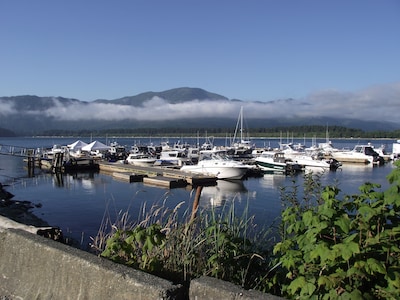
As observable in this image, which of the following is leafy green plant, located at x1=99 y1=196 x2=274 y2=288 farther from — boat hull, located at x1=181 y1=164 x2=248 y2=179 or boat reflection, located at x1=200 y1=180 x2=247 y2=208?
boat hull, located at x1=181 y1=164 x2=248 y2=179

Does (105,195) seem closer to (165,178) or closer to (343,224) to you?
(165,178)

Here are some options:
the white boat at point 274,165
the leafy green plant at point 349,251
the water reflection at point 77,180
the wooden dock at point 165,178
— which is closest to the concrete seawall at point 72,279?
the leafy green plant at point 349,251

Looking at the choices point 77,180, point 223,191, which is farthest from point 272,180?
point 77,180

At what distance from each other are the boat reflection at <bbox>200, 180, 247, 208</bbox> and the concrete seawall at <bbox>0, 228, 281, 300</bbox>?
959 inches

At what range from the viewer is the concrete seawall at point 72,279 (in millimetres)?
3283

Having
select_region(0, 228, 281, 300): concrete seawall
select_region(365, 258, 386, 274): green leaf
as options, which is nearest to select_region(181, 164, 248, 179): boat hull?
select_region(0, 228, 281, 300): concrete seawall

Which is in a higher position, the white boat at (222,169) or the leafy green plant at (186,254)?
the leafy green plant at (186,254)

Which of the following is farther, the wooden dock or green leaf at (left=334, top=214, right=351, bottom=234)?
the wooden dock

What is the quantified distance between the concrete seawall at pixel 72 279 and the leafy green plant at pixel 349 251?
493 mm

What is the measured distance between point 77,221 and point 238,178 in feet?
77.6

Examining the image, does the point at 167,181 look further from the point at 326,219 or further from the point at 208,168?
the point at 326,219

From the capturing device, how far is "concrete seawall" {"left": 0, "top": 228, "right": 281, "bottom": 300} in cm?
328

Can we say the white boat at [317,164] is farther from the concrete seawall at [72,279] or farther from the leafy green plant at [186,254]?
the concrete seawall at [72,279]

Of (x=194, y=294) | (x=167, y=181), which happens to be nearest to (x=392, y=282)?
(x=194, y=294)
